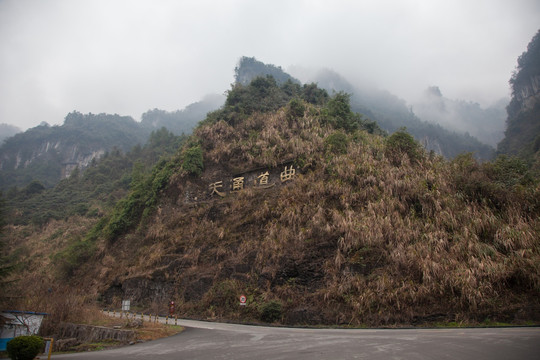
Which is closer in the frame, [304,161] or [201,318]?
[201,318]

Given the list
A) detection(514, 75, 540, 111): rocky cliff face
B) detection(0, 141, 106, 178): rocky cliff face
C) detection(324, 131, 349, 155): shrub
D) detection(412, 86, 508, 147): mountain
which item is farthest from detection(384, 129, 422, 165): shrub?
detection(412, 86, 508, 147): mountain

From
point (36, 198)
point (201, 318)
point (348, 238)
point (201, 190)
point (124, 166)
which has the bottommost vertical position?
point (201, 318)

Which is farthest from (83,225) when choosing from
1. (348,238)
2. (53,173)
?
(53,173)

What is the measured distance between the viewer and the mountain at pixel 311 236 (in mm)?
11820

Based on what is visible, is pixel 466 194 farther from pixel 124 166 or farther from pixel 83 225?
pixel 124 166

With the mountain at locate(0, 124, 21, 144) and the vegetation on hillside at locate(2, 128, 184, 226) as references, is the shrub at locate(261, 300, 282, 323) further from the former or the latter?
the mountain at locate(0, 124, 21, 144)

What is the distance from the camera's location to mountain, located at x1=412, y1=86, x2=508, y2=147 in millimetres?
118694

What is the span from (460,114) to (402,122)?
6752 centimetres

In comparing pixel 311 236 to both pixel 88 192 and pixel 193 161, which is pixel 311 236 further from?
pixel 88 192

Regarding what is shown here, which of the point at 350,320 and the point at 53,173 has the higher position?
the point at 53,173

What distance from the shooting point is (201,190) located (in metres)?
24.2

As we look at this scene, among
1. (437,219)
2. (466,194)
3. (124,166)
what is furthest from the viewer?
(124,166)

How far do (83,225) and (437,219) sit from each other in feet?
132

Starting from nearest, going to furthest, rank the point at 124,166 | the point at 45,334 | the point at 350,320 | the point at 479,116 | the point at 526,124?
the point at 45,334 < the point at 350,320 < the point at 526,124 < the point at 124,166 < the point at 479,116
